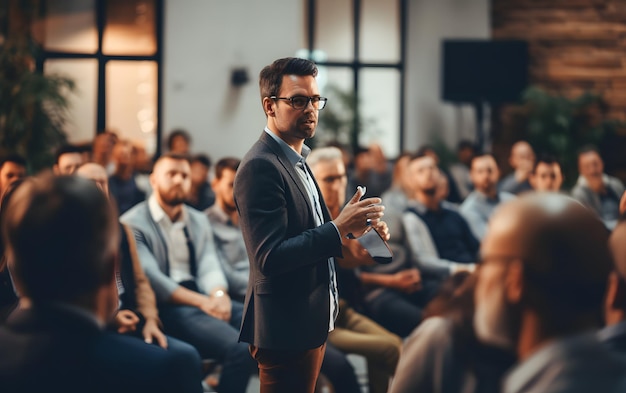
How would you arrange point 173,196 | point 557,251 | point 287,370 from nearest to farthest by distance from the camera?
point 557,251, point 287,370, point 173,196

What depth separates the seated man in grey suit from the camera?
3838 mm

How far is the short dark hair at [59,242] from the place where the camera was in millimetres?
1246

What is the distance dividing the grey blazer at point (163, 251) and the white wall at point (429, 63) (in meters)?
6.56

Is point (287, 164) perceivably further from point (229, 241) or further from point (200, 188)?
point (200, 188)

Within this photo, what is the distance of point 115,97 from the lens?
888 cm

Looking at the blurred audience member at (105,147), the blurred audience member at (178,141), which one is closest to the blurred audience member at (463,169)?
the blurred audience member at (178,141)

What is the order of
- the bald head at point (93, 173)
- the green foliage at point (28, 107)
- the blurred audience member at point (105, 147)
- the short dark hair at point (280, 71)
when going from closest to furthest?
the short dark hair at point (280, 71)
the bald head at point (93, 173)
the blurred audience member at point (105, 147)
the green foliage at point (28, 107)

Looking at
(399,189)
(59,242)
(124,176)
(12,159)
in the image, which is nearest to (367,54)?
(399,189)

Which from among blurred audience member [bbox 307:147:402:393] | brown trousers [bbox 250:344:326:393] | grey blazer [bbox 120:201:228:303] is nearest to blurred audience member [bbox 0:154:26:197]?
grey blazer [bbox 120:201:228:303]

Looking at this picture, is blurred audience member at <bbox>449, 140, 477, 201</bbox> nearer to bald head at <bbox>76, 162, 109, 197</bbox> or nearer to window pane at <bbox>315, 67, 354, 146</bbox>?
window pane at <bbox>315, 67, 354, 146</bbox>

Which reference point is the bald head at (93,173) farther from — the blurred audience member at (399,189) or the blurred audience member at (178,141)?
the blurred audience member at (178,141)

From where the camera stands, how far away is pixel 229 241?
181 inches

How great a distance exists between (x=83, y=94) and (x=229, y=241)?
4776 mm

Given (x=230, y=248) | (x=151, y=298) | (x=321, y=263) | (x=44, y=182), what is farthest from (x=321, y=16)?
(x=44, y=182)
